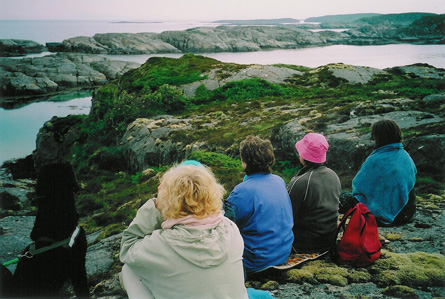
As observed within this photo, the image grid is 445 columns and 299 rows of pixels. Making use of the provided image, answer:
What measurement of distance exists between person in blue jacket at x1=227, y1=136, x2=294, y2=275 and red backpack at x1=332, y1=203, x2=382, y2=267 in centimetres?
92


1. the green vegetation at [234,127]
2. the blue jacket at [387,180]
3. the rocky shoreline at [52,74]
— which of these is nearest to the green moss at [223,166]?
the green vegetation at [234,127]

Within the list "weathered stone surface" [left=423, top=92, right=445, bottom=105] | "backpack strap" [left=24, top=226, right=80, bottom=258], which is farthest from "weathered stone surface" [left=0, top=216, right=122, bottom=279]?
"weathered stone surface" [left=423, top=92, right=445, bottom=105]

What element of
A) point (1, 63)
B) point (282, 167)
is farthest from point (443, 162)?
point (1, 63)

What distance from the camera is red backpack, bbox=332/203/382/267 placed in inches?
195

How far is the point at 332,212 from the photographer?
17.4 ft

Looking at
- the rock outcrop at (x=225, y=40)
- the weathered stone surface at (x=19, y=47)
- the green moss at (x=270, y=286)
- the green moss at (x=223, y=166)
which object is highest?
the rock outcrop at (x=225, y=40)

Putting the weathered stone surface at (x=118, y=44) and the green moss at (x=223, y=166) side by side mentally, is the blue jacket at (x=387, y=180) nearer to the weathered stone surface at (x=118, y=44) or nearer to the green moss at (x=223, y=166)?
the green moss at (x=223, y=166)

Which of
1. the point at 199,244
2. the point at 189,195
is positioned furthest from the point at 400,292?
the point at 189,195

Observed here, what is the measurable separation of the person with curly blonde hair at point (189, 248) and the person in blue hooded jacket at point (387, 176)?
380 centimetres

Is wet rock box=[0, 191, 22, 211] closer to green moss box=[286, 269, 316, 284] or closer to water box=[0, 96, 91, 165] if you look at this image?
green moss box=[286, 269, 316, 284]

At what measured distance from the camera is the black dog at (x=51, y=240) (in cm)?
444

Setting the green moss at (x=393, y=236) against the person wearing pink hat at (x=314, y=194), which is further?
the green moss at (x=393, y=236)

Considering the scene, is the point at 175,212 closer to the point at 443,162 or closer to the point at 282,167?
the point at 443,162

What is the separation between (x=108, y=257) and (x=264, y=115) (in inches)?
436
